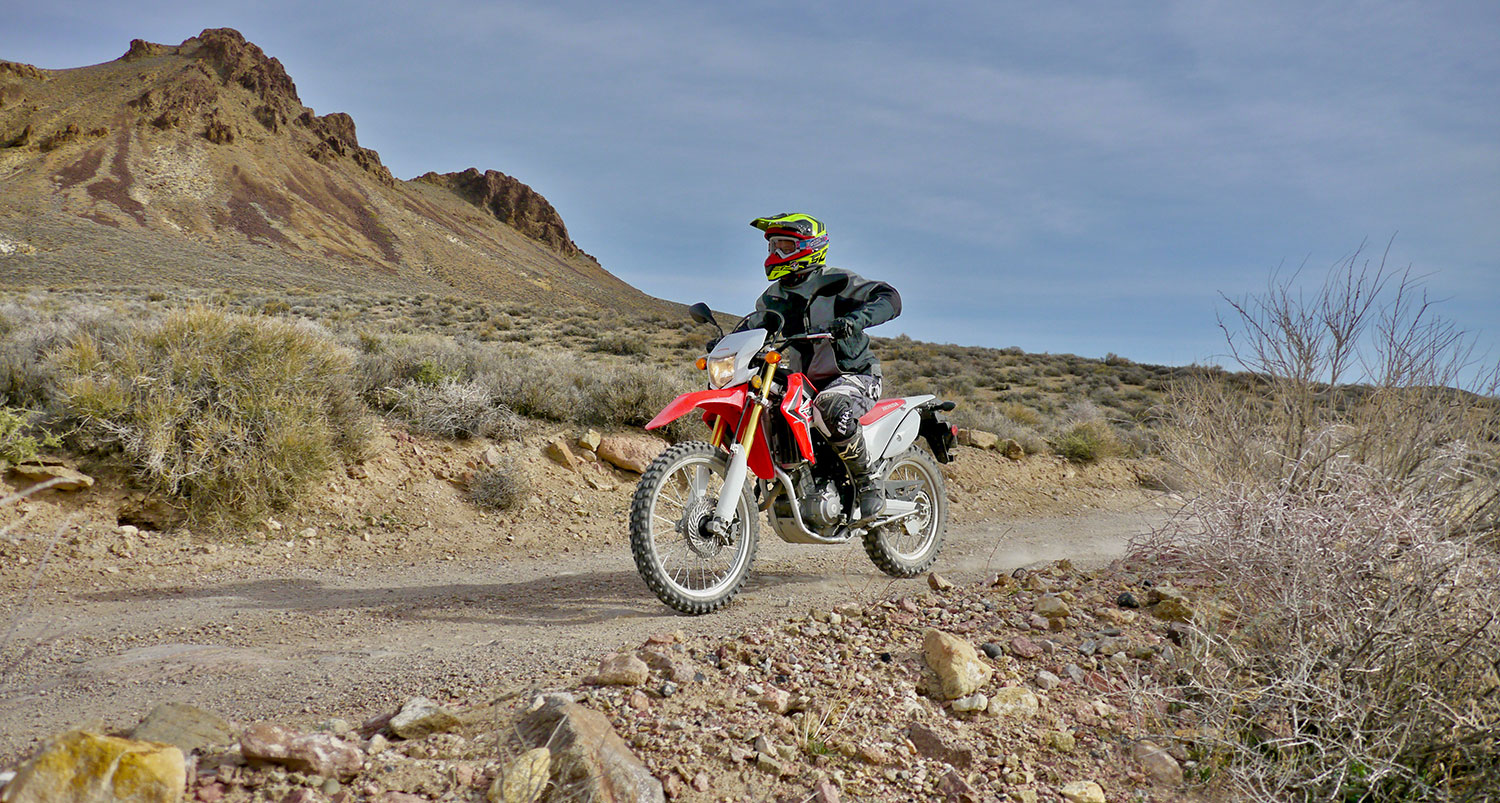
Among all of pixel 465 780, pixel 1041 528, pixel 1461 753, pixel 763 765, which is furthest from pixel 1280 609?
pixel 1041 528

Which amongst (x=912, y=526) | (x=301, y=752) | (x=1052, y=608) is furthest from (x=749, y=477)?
(x=301, y=752)

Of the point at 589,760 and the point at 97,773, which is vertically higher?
the point at 589,760

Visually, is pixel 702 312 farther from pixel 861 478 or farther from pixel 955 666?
pixel 955 666

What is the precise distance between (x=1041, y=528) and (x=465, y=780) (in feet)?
25.7

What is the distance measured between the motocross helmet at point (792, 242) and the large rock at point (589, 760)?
339cm

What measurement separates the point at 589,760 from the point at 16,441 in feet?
21.3

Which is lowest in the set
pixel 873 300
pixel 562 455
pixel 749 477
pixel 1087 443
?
pixel 562 455

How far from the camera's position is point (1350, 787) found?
2.65 meters

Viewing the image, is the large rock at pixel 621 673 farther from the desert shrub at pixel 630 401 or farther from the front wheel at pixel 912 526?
the desert shrub at pixel 630 401

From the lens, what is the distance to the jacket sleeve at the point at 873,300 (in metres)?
5.17

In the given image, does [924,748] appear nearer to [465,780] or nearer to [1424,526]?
[465,780]

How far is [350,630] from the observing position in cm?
436

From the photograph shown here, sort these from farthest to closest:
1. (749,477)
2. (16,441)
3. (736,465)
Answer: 1. (16,441)
2. (749,477)
3. (736,465)

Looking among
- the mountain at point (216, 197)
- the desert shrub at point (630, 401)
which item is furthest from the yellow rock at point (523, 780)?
the mountain at point (216, 197)
